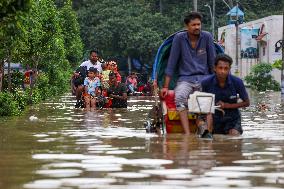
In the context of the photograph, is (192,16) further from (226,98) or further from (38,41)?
(38,41)

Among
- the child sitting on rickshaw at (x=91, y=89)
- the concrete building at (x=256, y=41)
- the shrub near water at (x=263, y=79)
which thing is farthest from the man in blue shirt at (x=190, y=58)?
the concrete building at (x=256, y=41)

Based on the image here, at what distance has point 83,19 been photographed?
7738cm

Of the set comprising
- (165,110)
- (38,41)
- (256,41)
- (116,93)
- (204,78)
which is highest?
(256,41)

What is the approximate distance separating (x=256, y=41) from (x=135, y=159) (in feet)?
197

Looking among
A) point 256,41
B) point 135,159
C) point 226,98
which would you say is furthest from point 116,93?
point 256,41

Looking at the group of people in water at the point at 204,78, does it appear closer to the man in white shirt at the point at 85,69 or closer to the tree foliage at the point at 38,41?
the tree foliage at the point at 38,41

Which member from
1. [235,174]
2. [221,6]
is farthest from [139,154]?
[221,6]

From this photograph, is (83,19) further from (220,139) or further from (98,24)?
(220,139)

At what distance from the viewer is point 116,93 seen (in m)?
25.5

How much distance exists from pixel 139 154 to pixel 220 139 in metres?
2.20

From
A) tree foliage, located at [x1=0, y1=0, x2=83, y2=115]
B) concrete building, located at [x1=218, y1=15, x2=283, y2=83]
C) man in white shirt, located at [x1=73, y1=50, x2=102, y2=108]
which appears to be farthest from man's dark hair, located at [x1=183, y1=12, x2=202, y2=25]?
concrete building, located at [x1=218, y1=15, x2=283, y2=83]

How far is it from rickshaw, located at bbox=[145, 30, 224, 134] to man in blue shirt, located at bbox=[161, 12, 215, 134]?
27cm

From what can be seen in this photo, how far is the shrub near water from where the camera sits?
56812 mm

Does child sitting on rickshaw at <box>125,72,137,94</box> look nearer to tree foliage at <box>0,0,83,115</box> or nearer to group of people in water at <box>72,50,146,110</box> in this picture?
tree foliage at <box>0,0,83,115</box>
